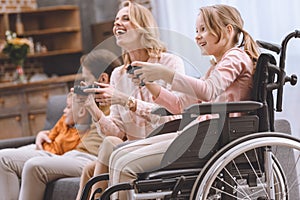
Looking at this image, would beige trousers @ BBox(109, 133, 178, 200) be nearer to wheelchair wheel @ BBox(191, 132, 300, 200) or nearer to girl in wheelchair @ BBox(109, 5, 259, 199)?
girl in wheelchair @ BBox(109, 5, 259, 199)

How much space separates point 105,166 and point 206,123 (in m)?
0.62

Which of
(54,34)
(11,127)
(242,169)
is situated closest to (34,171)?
(242,169)

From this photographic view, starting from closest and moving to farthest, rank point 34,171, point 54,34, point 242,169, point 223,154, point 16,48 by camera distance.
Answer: point 223,154 < point 242,169 < point 34,171 < point 16,48 < point 54,34

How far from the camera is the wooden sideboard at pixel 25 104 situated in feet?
18.4

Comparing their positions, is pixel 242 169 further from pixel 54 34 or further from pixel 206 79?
pixel 54 34

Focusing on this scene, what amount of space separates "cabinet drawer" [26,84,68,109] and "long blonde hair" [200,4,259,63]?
10.9 feet

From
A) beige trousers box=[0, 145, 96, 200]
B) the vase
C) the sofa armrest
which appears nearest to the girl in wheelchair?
beige trousers box=[0, 145, 96, 200]

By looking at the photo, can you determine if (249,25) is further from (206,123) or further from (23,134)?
(23,134)

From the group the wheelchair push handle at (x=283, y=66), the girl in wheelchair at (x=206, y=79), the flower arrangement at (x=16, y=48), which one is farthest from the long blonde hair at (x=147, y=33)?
the flower arrangement at (x=16, y=48)

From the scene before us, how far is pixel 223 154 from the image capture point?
2.34 m

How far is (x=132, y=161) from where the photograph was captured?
247 centimetres

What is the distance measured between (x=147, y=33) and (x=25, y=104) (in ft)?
10.3

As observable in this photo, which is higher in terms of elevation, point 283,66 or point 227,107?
point 283,66

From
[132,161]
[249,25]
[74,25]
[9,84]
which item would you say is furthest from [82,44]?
[132,161]
